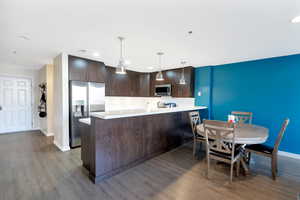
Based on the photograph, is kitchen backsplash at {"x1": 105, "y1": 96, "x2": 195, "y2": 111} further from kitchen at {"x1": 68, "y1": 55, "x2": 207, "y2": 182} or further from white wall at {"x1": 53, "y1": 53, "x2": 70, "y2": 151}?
white wall at {"x1": 53, "y1": 53, "x2": 70, "y2": 151}

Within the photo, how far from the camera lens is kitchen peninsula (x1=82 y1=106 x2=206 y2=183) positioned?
2.21 meters

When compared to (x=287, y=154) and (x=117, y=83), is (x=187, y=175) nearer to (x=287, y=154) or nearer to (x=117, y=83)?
(x=287, y=154)

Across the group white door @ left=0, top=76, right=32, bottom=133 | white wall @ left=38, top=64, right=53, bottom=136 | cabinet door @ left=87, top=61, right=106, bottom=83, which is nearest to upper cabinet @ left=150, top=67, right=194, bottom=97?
cabinet door @ left=87, top=61, right=106, bottom=83

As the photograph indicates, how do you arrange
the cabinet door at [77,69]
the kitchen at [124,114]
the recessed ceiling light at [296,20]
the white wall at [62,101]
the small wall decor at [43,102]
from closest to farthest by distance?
the recessed ceiling light at [296,20]
the kitchen at [124,114]
the white wall at [62,101]
the cabinet door at [77,69]
the small wall decor at [43,102]

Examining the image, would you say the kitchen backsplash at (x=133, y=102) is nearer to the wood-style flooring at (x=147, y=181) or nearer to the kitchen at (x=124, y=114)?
Result: the kitchen at (x=124, y=114)

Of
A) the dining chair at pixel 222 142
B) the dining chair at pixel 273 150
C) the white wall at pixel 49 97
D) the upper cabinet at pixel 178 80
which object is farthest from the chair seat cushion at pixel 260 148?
the white wall at pixel 49 97

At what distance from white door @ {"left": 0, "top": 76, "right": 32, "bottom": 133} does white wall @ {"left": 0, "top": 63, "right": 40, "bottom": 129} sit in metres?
0.12

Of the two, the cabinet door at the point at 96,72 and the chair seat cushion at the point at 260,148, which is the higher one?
the cabinet door at the point at 96,72

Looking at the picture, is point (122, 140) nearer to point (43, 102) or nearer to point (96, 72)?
point (96, 72)

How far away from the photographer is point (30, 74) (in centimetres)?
536

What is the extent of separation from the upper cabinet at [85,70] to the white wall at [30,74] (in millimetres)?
3151

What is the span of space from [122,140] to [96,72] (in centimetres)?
249

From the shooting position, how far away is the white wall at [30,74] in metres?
4.86

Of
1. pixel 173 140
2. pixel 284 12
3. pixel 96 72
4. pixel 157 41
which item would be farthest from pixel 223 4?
pixel 96 72
